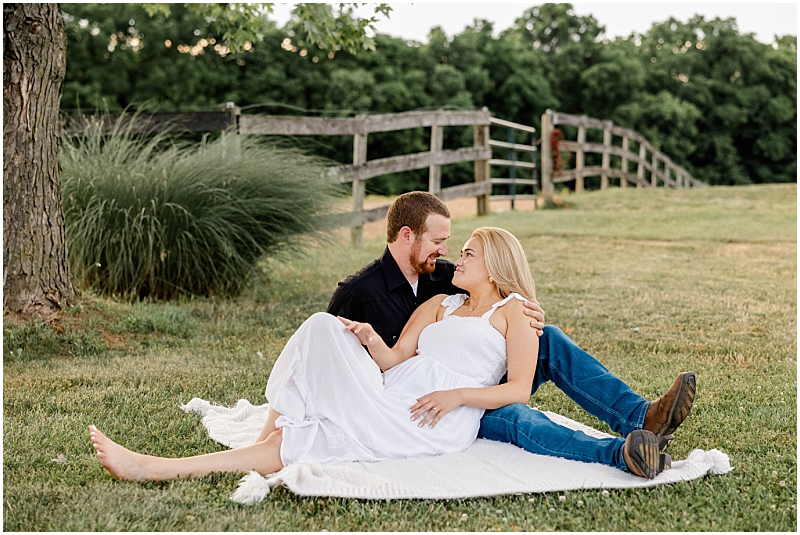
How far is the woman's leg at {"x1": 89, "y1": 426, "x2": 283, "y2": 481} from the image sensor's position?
7.84 feet

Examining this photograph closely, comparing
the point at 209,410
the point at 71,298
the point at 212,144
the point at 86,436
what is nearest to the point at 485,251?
the point at 209,410

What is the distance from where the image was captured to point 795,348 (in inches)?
167

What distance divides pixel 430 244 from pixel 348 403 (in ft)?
2.62

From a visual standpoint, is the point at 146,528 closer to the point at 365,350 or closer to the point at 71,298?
the point at 365,350

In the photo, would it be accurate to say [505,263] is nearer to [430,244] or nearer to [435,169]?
[430,244]

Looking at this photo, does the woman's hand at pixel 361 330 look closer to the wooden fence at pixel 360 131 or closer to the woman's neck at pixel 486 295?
the woman's neck at pixel 486 295

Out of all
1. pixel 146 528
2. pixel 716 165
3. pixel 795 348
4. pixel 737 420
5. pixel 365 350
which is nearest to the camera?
pixel 146 528

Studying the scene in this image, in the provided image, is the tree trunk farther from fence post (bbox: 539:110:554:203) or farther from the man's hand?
fence post (bbox: 539:110:554:203)

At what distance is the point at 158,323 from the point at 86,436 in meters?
1.70

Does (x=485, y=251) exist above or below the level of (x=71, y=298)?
above

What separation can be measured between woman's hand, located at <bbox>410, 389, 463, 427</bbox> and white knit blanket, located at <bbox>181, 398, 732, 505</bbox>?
132 millimetres

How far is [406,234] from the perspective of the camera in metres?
3.10

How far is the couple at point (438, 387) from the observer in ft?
8.21

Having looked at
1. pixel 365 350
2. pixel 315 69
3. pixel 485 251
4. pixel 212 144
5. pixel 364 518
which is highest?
pixel 315 69
